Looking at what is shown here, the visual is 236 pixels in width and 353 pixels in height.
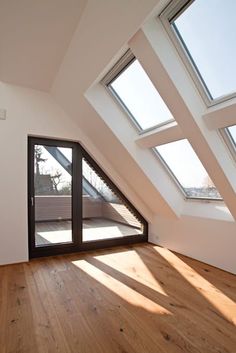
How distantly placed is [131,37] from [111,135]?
4.68ft

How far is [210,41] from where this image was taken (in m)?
1.84

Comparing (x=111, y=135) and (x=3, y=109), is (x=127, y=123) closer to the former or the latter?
(x=111, y=135)

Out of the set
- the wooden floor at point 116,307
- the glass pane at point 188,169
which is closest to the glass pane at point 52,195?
the wooden floor at point 116,307

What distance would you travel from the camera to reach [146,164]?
3.27m

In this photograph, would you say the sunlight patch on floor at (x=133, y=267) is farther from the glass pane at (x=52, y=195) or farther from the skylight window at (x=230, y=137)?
the skylight window at (x=230, y=137)

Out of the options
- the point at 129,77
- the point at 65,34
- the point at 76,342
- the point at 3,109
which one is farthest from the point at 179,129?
the point at 3,109

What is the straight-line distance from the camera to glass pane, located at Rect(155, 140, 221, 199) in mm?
2967

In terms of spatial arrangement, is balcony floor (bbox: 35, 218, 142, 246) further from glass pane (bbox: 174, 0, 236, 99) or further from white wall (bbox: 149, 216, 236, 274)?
glass pane (bbox: 174, 0, 236, 99)

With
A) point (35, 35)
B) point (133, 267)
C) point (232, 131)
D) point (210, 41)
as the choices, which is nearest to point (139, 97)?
point (210, 41)

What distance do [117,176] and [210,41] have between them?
251 cm

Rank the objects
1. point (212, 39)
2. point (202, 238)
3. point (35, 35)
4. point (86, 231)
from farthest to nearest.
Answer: point (86, 231)
point (202, 238)
point (35, 35)
point (212, 39)

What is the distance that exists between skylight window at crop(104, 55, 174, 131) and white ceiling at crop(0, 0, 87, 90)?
2.42 feet

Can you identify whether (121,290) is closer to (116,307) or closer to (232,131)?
(116,307)

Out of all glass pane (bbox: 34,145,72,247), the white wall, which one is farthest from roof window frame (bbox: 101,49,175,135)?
the white wall
